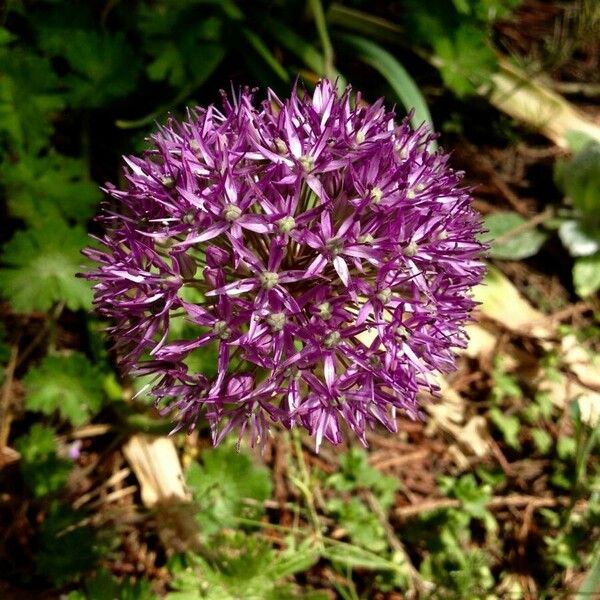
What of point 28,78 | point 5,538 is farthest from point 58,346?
point 28,78

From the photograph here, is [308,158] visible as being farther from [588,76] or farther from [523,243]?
[588,76]

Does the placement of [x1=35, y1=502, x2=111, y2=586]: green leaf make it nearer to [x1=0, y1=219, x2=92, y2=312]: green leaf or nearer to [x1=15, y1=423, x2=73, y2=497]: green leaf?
[x1=15, y1=423, x2=73, y2=497]: green leaf

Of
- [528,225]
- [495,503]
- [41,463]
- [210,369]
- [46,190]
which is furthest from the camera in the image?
[528,225]

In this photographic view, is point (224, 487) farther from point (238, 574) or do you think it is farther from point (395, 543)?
point (395, 543)

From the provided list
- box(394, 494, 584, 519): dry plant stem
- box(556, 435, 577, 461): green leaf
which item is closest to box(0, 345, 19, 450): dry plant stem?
box(394, 494, 584, 519): dry plant stem

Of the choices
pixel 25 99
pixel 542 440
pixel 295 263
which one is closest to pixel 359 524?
pixel 542 440

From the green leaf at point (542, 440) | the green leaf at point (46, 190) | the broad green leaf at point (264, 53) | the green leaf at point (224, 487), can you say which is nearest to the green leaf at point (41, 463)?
the green leaf at point (224, 487)
